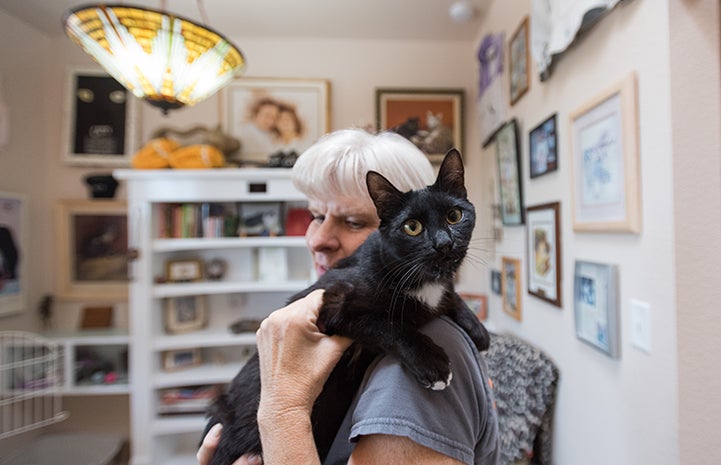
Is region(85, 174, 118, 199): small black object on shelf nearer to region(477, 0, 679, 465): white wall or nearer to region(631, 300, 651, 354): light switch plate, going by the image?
region(477, 0, 679, 465): white wall

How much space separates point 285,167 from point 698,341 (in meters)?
1.86

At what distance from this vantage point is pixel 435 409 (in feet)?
1.60

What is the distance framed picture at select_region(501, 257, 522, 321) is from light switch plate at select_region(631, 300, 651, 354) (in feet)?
2.55

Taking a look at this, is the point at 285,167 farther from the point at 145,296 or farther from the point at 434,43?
the point at 434,43

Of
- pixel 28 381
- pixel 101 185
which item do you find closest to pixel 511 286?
pixel 101 185

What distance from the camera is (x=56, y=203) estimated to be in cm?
224

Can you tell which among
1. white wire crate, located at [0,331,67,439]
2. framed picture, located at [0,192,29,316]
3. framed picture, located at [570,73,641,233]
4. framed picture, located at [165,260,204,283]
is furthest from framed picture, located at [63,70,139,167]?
framed picture, located at [570,73,641,233]

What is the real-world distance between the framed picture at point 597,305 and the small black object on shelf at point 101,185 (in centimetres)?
257

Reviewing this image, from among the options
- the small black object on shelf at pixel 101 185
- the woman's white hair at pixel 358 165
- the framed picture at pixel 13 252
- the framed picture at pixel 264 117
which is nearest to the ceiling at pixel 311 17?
the framed picture at pixel 264 117

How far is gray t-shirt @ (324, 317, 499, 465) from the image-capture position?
18.4 inches

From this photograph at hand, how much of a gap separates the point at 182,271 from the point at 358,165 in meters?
1.84

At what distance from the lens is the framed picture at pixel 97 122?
2.25 m

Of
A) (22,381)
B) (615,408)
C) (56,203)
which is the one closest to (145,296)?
(22,381)

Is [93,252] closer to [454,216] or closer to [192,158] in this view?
[192,158]
